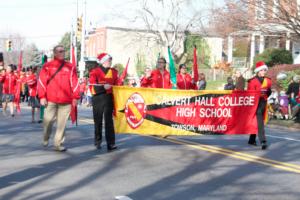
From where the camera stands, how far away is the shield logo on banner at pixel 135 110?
11.4 metres

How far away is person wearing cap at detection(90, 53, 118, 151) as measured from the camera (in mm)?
10609

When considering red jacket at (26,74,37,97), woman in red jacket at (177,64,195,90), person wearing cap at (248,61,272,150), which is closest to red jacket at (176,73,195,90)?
woman in red jacket at (177,64,195,90)

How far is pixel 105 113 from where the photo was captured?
10.7 metres

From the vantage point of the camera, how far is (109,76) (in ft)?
35.2

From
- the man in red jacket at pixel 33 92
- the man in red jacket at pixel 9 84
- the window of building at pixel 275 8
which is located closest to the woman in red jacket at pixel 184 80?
the man in red jacket at pixel 33 92

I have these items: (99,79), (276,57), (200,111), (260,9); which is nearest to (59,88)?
(99,79)

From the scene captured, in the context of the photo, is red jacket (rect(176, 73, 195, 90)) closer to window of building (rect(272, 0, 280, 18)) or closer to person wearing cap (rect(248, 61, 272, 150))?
person wearing cap (rect(248, 61, 272, 150))

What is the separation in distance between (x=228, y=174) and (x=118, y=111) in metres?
3.45

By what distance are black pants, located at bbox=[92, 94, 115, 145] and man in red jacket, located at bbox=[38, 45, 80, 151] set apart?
455 mm

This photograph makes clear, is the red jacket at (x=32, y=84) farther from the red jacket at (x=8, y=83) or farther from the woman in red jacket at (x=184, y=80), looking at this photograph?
the woman in red jacket at (x=184, y=80)

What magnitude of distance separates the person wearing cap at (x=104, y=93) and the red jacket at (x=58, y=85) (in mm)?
395

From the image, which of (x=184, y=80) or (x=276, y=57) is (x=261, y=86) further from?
(x=276, y=57)

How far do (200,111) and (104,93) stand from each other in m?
2.28

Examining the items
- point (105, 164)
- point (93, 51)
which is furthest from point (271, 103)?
point (93, 51)
